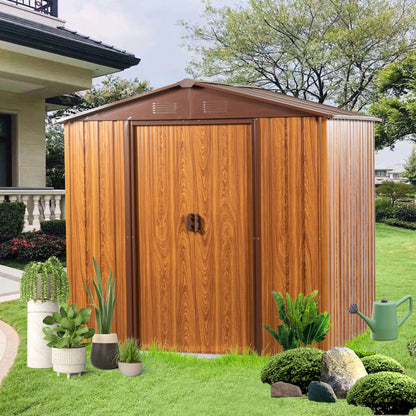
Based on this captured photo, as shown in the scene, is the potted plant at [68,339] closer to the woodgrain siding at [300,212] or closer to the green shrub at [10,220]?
the woodgrain siding at [300,212]

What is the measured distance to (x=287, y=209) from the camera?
579cm

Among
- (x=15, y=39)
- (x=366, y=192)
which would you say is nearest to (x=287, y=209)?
(x=366, y=192)

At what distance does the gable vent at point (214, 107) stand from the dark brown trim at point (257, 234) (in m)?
0.32

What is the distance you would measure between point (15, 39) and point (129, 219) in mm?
8456

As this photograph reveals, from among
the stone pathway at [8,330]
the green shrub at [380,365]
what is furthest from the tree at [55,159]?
the green shrub at [380,365]

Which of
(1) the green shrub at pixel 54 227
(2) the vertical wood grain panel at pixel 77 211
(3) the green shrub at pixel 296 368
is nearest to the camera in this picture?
(3) the green shrub at pixel 296 368

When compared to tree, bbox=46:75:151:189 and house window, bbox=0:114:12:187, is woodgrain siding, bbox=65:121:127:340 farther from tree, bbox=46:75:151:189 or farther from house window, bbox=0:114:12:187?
tree, bbox=46:75:151:189

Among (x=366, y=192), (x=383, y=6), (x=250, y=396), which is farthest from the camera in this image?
(x=383, y=6)

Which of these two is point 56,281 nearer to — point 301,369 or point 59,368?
point 59,368

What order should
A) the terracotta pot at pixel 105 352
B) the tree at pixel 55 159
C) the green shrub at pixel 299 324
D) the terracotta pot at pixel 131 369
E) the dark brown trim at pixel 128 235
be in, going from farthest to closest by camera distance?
1. the tree at pixel 55 159
2. the dark brown trim at pixel 128 235
3. the terracotta pot at pixel 105 352
4. the green shrub at pixel 299 324
5. the terracotta pot at pixel 131 369

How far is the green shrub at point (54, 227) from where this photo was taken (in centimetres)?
1442

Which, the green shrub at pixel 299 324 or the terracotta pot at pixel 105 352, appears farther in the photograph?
the terracotta pot at pixel 105 352

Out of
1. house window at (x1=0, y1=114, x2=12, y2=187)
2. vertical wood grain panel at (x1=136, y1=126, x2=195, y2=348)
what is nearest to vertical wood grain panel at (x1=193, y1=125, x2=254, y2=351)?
vertical wood grain panel at (x1=136, y1=126, x2=195, y2=348)

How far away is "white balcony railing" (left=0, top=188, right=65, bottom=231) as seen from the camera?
558 inches
